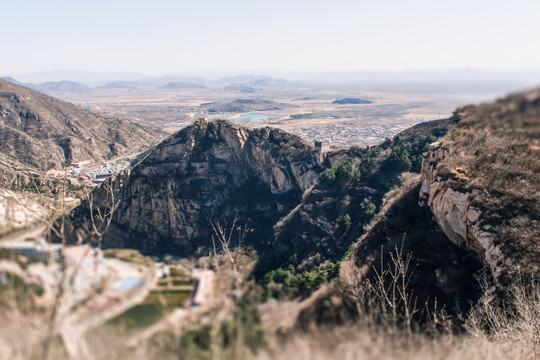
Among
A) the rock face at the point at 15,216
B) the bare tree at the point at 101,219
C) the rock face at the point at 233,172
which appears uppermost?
the rock face at the point at 15,216

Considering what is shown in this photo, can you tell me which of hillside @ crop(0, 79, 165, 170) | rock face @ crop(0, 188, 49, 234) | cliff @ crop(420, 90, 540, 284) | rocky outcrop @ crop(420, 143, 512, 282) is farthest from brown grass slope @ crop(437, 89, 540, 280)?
hillside @ crop(0, 79, 165, 170)

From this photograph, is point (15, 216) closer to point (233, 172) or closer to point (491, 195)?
point (491, 195)

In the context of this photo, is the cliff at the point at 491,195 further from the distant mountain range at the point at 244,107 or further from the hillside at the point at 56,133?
the distant mountain range at the point at 244,107

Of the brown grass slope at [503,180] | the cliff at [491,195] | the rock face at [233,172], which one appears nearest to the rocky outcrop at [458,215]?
the cliff at [491,195]

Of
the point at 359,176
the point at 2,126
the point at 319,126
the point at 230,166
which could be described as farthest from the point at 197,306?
the point at 319,126

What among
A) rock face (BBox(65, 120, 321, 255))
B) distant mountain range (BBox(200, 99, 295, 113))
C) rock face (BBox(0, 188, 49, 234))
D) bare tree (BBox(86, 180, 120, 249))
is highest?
Answer: distant mountain range (BBox(200, 99, 295, 113))

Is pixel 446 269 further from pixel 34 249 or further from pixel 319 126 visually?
pixel 319 126

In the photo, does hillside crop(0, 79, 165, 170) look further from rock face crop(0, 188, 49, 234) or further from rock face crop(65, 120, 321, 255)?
rock face crop(0, 188, 49, 234)
